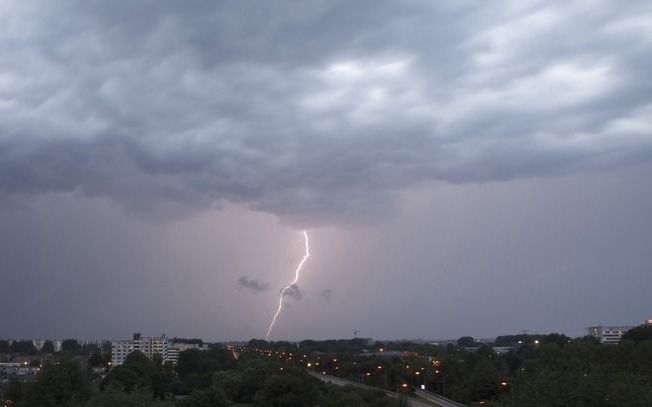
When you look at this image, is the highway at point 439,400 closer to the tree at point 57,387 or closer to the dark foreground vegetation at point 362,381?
the dark foreground vegetation at point 362,381

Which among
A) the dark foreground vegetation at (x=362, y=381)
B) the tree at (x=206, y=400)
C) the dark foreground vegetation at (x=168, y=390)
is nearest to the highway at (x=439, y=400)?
the dark foreground vegetation at (x=362, y=381)

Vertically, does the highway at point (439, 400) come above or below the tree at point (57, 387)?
below

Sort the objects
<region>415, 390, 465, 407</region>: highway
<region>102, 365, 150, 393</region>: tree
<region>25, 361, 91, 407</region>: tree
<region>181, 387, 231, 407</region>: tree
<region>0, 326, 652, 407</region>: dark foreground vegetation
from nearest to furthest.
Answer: <region>0, 326, 652, 407</region>: dark foreground vegetation < <region>25, 361, 91, 407</region>: tree < <region>181, 387, 231, 407</region>: tree < <region>415, 390, 465, 407</region>: highway < <region>102, 365, 150, 393</region>: tree

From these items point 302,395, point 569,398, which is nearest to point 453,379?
point 302,395

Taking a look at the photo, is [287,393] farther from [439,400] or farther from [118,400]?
[118,400]

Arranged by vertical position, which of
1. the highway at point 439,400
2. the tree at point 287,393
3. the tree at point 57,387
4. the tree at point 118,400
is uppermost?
the tree at point 118,400

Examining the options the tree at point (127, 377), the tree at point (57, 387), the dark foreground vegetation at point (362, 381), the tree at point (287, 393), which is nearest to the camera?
the dark foreground vegetation at point (362, 381)

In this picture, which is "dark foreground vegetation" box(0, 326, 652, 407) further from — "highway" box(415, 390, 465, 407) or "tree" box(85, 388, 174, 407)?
"highway" box(415, 390, 465, 407)

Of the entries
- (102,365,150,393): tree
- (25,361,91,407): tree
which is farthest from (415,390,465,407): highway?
(25,361,91,407): tree

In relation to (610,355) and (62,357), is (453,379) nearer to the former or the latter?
(610,355)

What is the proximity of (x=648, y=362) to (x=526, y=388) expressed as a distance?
1907 inches

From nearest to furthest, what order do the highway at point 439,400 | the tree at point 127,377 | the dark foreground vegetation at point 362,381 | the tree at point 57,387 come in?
1. the dark foreground vegetation at point 362,381
2. the tree at point 57,387
3. the highway at point 439,400
4. the tree at point 127,377

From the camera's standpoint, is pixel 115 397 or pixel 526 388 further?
pixel 115 397

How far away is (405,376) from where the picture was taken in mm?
103000
